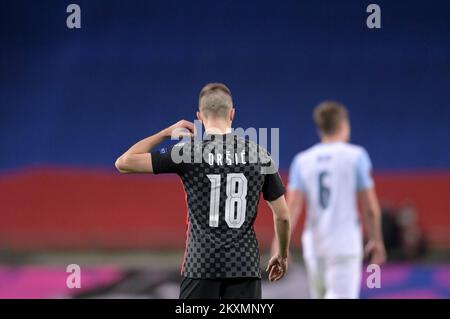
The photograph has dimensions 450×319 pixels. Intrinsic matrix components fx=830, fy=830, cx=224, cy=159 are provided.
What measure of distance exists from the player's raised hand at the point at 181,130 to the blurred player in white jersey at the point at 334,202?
7.93 feet

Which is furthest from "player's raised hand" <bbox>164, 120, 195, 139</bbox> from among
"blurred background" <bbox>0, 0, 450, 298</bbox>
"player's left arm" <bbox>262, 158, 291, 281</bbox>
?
"blurred background" <bbox>0, 0, 450, 298</bbox>

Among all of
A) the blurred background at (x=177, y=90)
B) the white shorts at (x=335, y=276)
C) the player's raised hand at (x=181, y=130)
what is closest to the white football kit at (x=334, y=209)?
the white shorts at (x=335, y=276)

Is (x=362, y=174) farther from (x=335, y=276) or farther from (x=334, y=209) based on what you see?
(x=335, y=276)

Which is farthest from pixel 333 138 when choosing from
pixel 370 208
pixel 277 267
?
pixel 277 267

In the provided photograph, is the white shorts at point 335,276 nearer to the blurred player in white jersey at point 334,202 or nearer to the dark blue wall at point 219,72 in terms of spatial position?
the blurred player in white jersey at point 334,202

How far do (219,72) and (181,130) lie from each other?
9831 millimetres

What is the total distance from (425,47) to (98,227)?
587 centimetres

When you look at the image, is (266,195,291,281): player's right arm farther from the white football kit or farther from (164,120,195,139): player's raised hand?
the white football kit

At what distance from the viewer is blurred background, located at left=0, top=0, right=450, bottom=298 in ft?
41.9

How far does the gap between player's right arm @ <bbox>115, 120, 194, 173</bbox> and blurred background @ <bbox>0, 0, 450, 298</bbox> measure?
848cm

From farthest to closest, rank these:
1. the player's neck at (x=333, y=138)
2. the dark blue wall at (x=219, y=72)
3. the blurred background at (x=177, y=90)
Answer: the dark blue wall at (x=219, y=72)
the blurred background at (x=177, y=90)
the player's neck at (x=333, y=138)

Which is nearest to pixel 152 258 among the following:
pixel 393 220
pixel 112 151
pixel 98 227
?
pixel 98 227

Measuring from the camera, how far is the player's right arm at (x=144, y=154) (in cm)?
355
